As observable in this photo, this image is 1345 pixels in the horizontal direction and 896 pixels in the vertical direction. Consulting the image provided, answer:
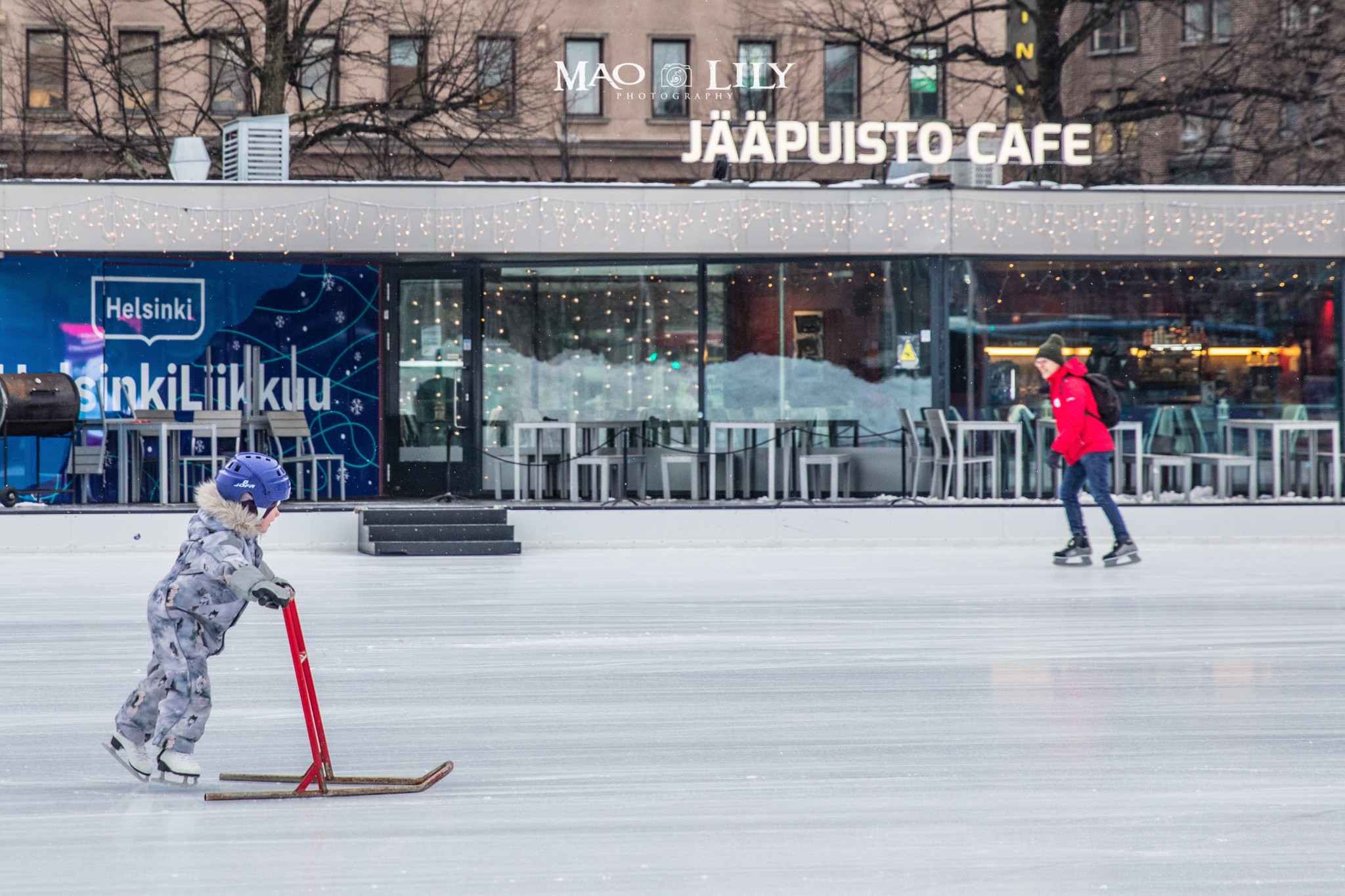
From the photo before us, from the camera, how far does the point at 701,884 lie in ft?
14.6

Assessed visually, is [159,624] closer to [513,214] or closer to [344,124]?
[513,214]

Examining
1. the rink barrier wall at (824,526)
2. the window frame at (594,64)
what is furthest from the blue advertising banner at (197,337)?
the window frame at (594,64)

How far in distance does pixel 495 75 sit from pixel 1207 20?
52.4 ft

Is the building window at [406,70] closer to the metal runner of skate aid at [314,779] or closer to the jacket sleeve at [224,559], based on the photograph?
the jacket sleeve at [224,559]

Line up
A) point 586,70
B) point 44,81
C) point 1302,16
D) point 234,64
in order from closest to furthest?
point 234,64 → point 1302,16 → point 44,81 → point 586,70

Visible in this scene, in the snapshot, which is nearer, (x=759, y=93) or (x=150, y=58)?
(x=150, y=58)

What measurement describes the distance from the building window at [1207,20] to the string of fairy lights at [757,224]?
10.1 m

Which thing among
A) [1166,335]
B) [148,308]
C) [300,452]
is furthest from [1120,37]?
[148,308]

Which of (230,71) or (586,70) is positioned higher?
(586,70)

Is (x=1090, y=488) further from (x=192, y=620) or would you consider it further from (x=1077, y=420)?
(x=192, y=620)

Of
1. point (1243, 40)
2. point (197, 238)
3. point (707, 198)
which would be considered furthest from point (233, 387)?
point (1243, 40)

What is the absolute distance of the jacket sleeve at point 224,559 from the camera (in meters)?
5.25

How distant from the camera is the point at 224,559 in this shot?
533 centimetres

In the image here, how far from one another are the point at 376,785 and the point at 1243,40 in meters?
25.1
